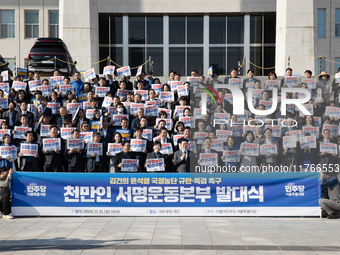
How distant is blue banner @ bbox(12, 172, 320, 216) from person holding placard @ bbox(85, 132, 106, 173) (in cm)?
A: 71

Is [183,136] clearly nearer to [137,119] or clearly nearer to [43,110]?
[137,119]

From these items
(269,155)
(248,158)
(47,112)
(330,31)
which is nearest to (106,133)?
(47,112)

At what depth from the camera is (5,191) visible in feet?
32.5

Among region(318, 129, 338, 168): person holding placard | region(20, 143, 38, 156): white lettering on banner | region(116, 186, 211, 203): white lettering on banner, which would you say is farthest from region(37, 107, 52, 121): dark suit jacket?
region(318, 129, 338, 168): person holding placard

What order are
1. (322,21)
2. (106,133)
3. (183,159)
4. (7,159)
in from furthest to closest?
1. (322,21)
2. (106,133)
3. (7,159)
4. (183,159)

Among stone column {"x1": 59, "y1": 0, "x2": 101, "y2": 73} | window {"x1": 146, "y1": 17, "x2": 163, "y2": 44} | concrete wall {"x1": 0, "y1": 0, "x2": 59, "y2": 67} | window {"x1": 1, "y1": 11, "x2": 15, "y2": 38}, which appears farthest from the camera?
window {"x1": 1, "y1": 11, "x2": 15, "y2": 38}

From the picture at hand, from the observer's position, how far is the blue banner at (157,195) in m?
9.95

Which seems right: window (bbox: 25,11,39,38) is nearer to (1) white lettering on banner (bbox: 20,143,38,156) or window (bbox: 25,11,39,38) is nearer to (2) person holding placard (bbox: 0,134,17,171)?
(2) person holding placard (bbox: 0,134,17,171)

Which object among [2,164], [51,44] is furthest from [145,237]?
[51,44]

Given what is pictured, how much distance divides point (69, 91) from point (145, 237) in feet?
25.3

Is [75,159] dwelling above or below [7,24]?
below

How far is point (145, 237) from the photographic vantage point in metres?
7.85

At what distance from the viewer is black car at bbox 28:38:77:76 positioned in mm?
18641

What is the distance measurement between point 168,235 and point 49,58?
13.4m
